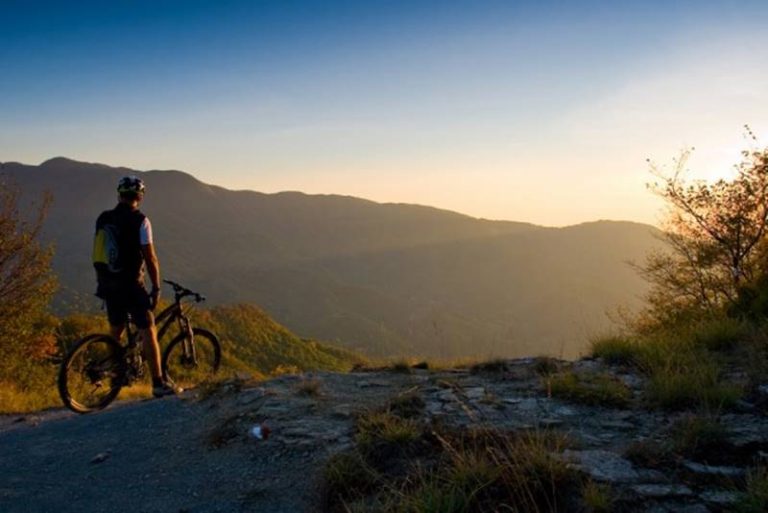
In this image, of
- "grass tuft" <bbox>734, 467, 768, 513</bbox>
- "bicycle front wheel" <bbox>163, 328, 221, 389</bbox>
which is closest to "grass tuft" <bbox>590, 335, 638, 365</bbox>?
"grass tuft" <bbox>734, 467, 768, 513</bbox>

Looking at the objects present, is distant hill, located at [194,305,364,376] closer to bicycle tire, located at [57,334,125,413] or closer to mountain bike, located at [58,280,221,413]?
mountain bike, located at [58,280,221,413]

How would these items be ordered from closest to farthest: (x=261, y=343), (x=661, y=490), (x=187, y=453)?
(x=661, y=490)
(x=187, y=453)
(x=261, y=343)

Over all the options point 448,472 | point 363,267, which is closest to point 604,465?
point 448,472

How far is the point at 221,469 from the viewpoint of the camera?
504 centimetres

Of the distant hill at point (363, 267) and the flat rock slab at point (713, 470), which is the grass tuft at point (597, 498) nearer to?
the flat rock slab at point (713, 470)

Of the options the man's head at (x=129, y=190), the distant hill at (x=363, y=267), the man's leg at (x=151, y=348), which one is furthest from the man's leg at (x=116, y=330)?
the distant hill at (x=363, y=267)

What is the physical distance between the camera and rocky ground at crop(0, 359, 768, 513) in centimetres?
397

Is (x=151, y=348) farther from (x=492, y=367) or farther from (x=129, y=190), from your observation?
(x=492, y=367)

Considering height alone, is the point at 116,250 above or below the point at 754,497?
above

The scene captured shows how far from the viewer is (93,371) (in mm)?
7535

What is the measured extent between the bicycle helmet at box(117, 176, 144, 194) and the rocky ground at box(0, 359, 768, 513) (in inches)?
103

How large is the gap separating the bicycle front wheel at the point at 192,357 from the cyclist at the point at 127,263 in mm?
905

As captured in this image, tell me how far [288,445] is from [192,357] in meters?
4.00

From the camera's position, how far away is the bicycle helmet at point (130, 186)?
7.41m
